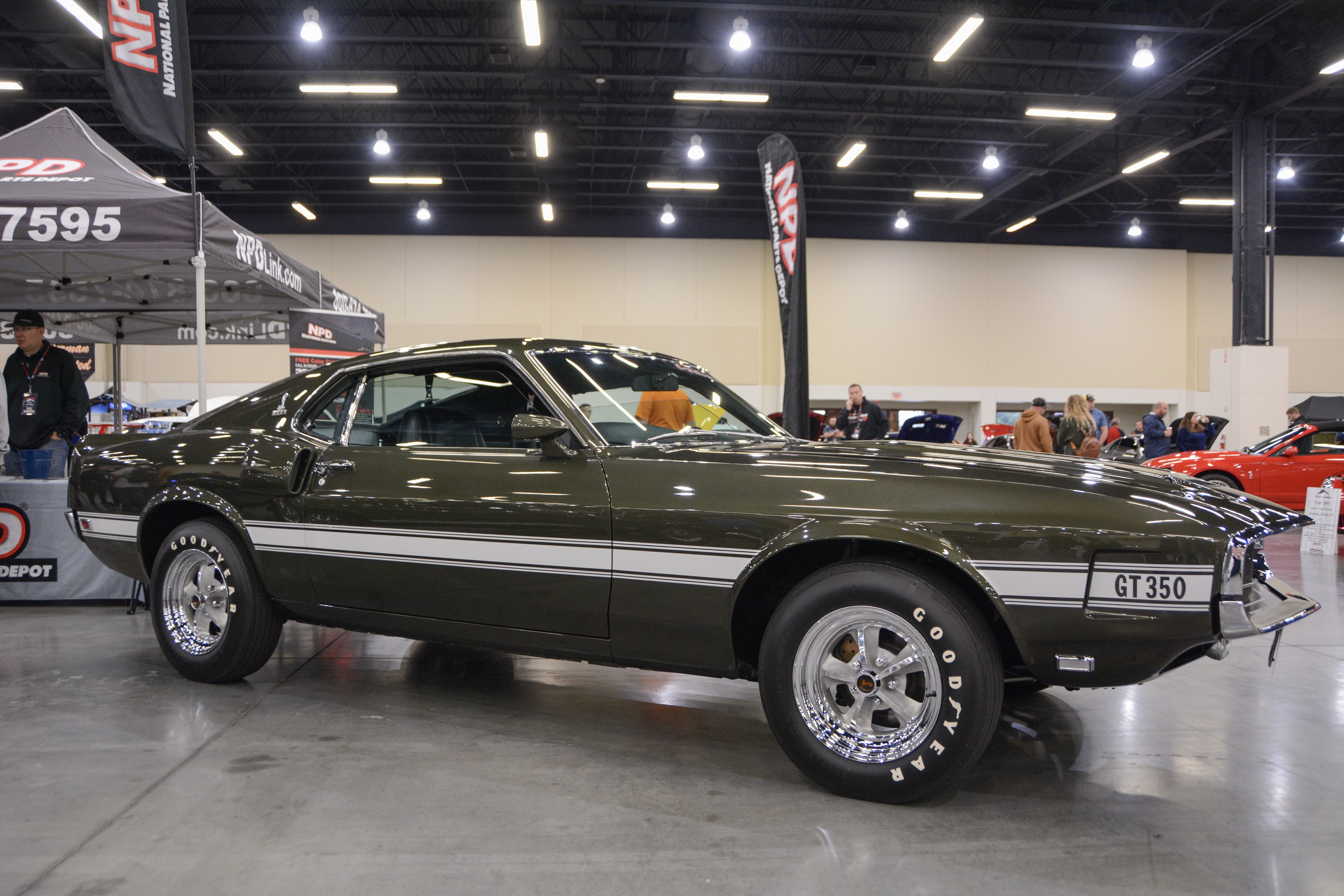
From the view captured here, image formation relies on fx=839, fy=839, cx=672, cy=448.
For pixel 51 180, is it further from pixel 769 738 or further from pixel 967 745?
pixel 967 745

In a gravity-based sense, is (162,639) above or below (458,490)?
below

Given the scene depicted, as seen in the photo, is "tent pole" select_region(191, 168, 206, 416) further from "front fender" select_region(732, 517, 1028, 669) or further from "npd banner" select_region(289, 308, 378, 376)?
"front fender" select_region(732, 517, 1028, 669)

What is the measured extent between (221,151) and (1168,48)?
1877cm

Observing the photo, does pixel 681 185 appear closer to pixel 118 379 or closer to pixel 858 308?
pixel 858 308

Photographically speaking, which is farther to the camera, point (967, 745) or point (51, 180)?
point (51, 180)

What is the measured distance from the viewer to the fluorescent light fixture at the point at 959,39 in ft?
40.1

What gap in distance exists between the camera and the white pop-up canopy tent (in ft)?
17.2

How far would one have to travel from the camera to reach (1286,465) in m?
10.5

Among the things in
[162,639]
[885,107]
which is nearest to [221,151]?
[885,107]

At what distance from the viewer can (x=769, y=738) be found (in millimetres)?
3076

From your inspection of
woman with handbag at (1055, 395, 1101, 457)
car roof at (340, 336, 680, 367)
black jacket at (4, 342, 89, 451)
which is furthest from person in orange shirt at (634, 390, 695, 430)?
woman with handbag at (1055, 395, 1101, 457)

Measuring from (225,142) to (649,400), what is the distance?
57.7 ft

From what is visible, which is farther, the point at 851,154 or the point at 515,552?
the point at 851,154

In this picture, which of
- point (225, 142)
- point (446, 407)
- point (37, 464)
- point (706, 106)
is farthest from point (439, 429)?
point (225, 142)
